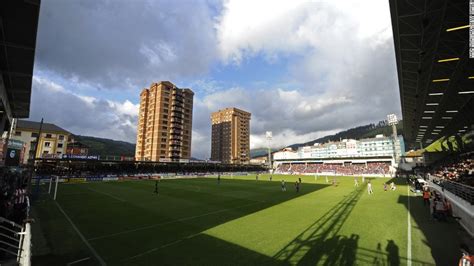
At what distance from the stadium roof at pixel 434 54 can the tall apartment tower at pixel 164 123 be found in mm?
85012

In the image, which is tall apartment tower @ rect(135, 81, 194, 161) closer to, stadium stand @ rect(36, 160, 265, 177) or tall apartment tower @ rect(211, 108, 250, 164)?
stadium stand @ rect(36, 160, 265, 177)

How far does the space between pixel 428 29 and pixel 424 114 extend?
23997mm

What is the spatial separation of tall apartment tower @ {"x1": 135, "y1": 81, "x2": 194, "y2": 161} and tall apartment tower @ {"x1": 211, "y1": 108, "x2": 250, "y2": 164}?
2048 inches

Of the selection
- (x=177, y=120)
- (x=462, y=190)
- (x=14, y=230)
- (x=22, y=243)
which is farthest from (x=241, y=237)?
(x=177, y=120)

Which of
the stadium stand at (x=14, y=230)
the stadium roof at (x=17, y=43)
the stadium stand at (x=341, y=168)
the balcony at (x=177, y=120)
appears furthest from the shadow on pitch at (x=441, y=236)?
the balcony at (x=177, y=120)

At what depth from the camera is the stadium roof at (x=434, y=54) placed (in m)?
A: 12.9

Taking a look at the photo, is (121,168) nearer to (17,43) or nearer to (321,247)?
(17,43)

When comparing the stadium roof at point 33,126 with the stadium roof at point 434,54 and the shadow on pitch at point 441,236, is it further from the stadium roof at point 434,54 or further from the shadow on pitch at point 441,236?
the shadow on pitch at point 441,236

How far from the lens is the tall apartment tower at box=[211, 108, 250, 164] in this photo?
515ft

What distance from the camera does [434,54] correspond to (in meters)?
16.4

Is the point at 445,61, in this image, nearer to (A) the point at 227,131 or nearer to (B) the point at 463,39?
(B) the point at 463,39

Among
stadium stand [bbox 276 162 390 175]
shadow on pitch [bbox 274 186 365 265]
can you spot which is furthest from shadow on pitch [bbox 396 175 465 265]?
stadium stand [bbox 276 162 390 175]

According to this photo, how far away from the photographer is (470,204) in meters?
12.2

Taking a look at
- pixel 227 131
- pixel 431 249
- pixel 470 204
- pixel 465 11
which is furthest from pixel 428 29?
pixel 227 131
